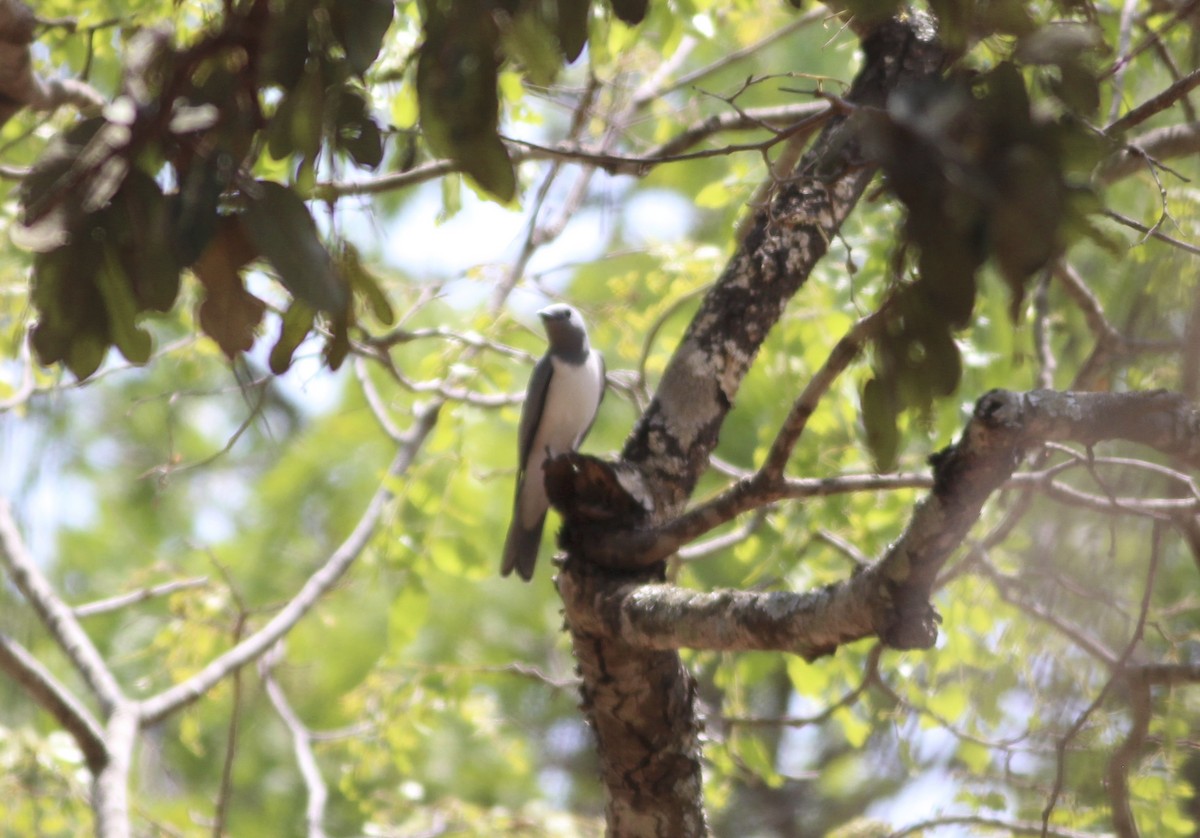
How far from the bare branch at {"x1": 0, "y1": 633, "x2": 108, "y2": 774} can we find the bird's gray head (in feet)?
6.58

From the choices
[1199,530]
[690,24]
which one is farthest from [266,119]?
[690,24]

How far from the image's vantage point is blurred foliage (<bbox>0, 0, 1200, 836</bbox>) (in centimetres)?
105

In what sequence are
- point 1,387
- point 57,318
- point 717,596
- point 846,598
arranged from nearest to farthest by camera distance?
point 57,318 < point 846,598 < point 717,596 < point 1,387

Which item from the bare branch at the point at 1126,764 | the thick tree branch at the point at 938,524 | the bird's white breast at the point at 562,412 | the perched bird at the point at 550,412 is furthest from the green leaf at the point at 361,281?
the bird's white breast at the point at 562,412

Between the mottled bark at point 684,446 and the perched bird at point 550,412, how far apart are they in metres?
1.57

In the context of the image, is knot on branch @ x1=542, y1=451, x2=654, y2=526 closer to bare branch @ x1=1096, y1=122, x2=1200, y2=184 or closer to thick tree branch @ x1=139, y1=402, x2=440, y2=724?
bare branch @ x1=1096, y1=122, x2=1200, y2=184

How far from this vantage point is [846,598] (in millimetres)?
1562

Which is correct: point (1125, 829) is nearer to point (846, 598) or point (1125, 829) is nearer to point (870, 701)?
point (846, 598)

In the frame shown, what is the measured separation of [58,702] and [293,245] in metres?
2.69

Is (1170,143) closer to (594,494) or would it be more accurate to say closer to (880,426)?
(594,494)

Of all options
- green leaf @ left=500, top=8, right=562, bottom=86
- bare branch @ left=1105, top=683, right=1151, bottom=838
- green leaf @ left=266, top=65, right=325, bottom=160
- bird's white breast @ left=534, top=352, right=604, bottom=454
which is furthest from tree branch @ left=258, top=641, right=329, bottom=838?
green leaf @ left=500, top=8, right=562, bottom=86

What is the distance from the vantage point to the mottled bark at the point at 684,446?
6.95 feet

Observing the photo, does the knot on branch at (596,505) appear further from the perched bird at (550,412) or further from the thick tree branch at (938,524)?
the perched bird at (550,412)

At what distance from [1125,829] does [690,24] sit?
246cm
